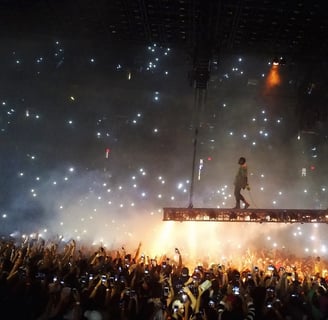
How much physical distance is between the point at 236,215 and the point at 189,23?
234 inches

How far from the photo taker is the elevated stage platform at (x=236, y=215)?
445 inches

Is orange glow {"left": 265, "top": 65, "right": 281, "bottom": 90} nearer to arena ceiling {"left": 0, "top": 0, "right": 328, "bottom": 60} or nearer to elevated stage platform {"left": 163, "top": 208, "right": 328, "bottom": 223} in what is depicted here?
elevated stage platform {"left": 163, "top": 208, "right": 328, "bottom": 223}

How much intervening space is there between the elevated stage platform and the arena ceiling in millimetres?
4871

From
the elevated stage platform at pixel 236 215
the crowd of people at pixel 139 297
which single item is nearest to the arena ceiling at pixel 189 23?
the elevated stage platform at pixel 236 215

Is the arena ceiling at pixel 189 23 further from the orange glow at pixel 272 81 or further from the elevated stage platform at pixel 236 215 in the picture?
the orange glow at pixel 272 81

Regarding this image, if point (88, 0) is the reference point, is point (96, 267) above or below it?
below

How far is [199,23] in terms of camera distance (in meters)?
8.92

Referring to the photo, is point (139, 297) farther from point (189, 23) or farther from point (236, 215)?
point (189, 23)

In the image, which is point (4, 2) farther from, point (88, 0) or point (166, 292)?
point (166, 292)

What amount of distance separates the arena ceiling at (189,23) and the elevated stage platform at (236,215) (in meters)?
4.87

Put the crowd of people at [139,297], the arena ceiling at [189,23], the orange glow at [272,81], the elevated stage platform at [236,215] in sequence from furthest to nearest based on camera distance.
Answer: the orange glow at [272,81] → the elevated stage platform at [236,215] → the arena ceiling at [189,23] → the crowd of people at [139,297]

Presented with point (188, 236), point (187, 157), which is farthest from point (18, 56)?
point (188, 236)

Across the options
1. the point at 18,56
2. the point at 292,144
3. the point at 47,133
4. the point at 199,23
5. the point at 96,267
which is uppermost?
the point at 18,56

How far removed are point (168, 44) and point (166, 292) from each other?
6.88 m
